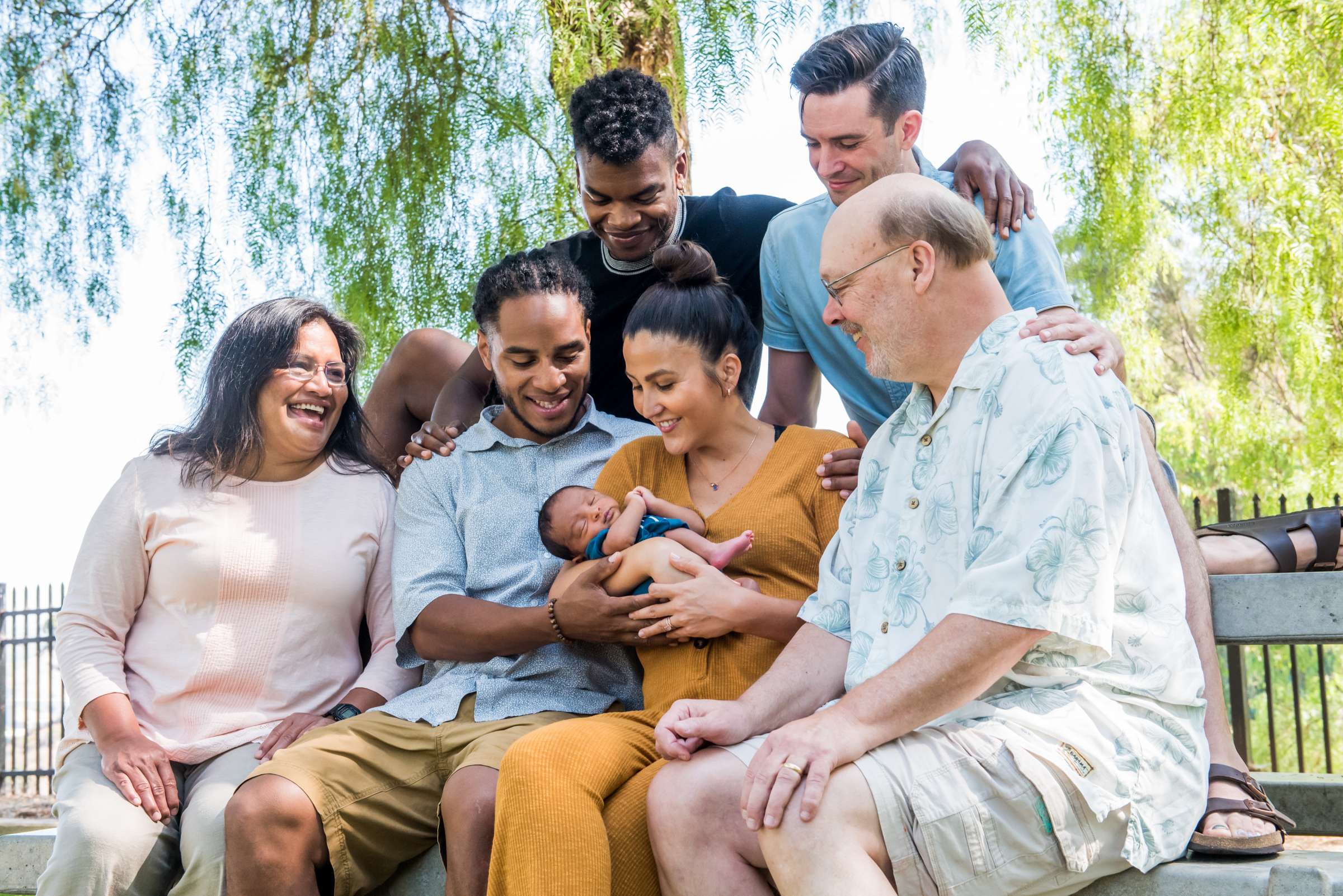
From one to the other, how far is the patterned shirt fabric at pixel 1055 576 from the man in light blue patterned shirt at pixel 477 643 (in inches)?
29.3

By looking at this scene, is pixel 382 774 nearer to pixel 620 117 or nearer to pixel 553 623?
pixel 553 623

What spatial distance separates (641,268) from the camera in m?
3.84

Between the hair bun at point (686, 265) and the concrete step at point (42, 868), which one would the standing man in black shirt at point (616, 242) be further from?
the concrete step at point (42, 868)

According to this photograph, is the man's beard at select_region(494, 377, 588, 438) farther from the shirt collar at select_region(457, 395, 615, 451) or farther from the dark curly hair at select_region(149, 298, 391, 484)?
the dark curly hair at select_region(149, 298, 391, 484)

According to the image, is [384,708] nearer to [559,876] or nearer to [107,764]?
[107,764]

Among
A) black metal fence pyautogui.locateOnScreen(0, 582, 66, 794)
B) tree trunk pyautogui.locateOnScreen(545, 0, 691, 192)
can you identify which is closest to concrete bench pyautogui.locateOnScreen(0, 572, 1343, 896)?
tree trunk pyautogui.locateOnScreen(545, 0, 691, 192)

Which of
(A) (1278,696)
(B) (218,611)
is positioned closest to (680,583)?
(B) (218,611)

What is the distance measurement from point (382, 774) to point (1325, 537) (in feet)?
7.41

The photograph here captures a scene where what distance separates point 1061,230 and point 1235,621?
16.5ft

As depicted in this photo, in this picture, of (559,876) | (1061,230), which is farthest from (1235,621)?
(1061,230)

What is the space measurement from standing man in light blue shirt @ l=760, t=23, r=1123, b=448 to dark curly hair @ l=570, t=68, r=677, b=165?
454mm

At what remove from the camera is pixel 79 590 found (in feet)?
10.1

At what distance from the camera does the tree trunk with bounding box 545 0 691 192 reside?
5.64m

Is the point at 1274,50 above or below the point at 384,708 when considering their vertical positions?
above
